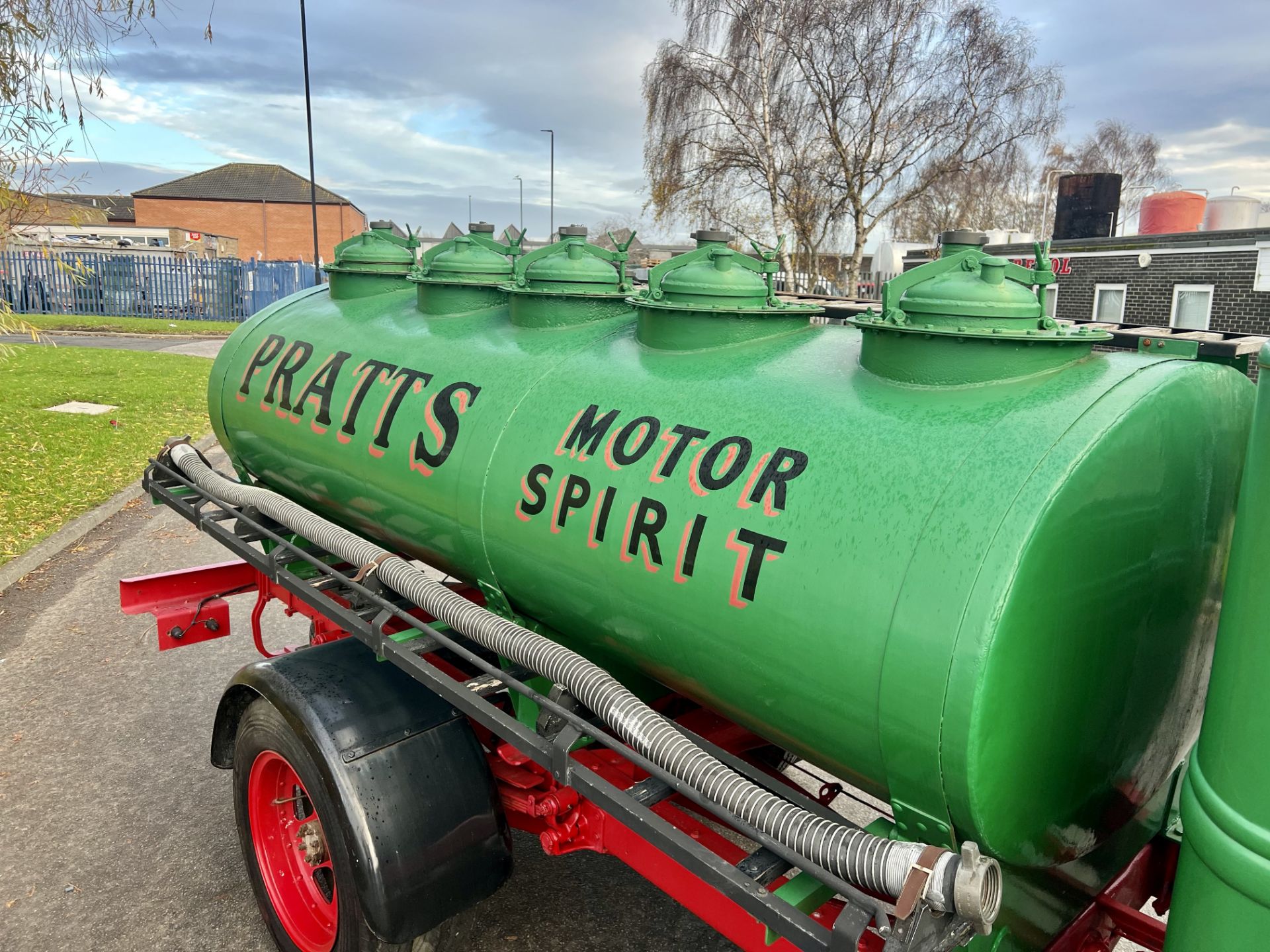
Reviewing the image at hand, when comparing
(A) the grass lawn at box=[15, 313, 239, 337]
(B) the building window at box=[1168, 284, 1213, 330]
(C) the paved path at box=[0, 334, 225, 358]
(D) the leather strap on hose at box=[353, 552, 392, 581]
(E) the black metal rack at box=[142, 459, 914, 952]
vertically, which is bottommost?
(C) the paved path at box=[0, 334, 225, 358]

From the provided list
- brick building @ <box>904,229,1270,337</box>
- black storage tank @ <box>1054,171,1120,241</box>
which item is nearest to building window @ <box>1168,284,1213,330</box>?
brick building @ <box>904,229,1270,337</box>

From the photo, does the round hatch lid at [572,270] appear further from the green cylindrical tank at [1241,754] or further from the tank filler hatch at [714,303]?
the green cylindrical tank at [1241,754]

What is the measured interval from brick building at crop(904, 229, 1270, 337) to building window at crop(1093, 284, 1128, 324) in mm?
17

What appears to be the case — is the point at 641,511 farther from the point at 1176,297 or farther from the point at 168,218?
the point at 168,218

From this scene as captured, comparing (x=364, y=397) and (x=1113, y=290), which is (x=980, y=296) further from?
(x=1113, y=290)

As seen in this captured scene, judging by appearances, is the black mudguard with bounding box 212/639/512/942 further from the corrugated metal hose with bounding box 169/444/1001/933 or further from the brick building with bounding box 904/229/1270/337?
the brick building with bounding box 904/229/1270/337

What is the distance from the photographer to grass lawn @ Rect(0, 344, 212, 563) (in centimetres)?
905

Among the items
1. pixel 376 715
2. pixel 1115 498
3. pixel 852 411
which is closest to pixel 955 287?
pixel 852 411

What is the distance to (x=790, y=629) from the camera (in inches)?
90.7

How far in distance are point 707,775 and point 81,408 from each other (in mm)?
14069

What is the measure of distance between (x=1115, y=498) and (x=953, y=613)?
1.59 feet

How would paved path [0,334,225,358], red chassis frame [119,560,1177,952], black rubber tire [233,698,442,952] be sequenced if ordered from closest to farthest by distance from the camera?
red chassis frame [119,560,1177,952]
black rubber tire [233,698,442,952]
paved path [0,334,225,358]

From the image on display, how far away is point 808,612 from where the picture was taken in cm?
226

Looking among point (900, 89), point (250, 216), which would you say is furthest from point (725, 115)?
point (250, 216)
